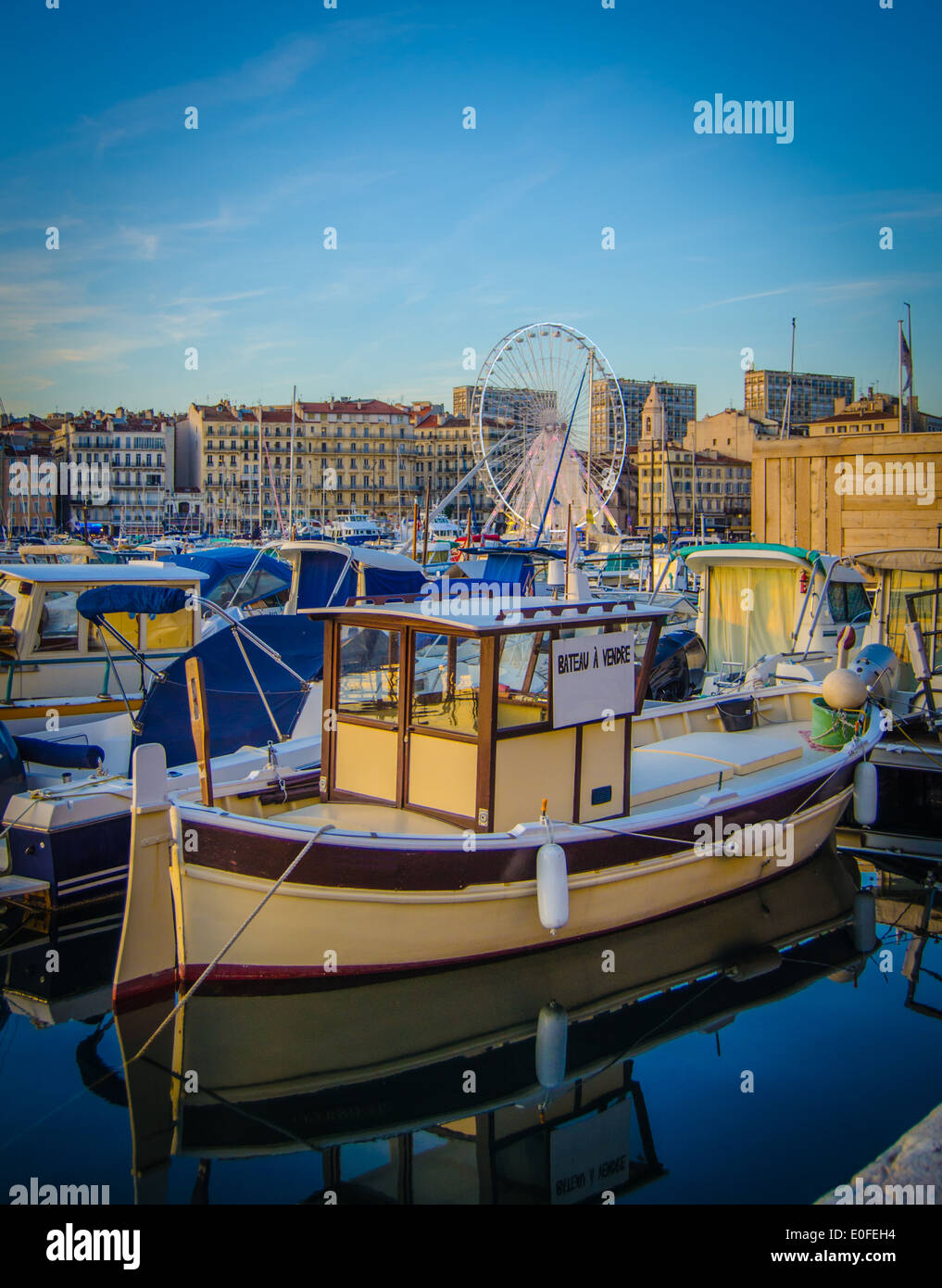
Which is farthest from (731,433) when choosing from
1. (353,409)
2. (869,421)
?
(353,409)

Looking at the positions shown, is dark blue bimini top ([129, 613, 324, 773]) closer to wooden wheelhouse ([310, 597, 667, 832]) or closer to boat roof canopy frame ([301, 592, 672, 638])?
wooden wheelhouse ([310, 597, 667, 832])

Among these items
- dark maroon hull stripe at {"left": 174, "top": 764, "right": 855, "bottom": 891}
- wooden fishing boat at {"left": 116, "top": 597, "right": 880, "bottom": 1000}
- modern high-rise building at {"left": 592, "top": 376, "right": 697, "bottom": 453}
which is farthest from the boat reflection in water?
modern high-rise building at {"left": 592, "top": 376, "right": 697, "bottom": 453}

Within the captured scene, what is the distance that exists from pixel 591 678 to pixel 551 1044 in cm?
284

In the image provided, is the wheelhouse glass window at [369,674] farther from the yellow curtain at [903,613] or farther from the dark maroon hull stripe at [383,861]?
the yellow curtain at [903,613]

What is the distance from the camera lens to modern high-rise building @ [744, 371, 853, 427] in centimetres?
14038

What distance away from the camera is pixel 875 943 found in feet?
30.3

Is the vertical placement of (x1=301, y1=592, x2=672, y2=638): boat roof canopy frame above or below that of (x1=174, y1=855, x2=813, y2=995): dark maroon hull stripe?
above

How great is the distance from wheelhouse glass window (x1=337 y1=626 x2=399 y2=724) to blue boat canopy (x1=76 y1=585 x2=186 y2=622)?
4.62m

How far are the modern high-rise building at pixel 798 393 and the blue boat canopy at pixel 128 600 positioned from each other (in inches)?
5084

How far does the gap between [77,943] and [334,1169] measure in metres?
4.09

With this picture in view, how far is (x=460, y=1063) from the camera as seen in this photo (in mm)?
7070

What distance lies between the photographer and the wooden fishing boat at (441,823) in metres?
7.11

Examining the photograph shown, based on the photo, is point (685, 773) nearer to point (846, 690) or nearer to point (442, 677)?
point (846, 690)
